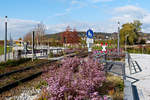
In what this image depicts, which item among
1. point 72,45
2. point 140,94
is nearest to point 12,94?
point 140,94

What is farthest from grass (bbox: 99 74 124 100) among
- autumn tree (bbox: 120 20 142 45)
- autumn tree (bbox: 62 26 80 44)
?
autumn tree (bbox: 120 20 142 45)

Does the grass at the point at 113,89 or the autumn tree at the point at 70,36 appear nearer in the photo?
the grass at the point at 113,89

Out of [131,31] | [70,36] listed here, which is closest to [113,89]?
[70,36]

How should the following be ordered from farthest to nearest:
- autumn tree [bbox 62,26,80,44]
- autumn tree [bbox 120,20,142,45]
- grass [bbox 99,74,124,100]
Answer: autumn tree [bbox 120,20,142,45]
autumn tree [bbox 62,26,80,44]
grass [bbox 99,74,124,100]

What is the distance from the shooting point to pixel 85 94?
3375mm

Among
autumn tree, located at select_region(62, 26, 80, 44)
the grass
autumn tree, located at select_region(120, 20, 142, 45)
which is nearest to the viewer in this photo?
the grass

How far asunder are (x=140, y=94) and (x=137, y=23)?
7483cm

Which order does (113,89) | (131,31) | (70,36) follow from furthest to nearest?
(131,31), (70,36), (113,89)

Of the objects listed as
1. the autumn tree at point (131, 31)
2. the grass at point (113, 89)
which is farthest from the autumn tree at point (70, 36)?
the grass at point (113, 89)

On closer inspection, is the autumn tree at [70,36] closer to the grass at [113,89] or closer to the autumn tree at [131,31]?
the autumn tree at [131,31]

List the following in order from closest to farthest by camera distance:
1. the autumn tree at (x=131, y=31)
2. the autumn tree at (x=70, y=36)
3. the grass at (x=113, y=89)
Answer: the grass at (x=113, y=89)
the autumn tree at (x=70, y=36)
the autumn tree at (x=131, y=31)

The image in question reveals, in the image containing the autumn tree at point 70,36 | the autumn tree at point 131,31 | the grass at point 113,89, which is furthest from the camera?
the autumn tree at point 131,31

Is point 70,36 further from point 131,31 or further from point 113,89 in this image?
point 113,89

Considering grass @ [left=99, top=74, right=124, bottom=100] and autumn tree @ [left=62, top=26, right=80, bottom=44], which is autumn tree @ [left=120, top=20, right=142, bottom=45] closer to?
autumn tree @ [left=62, top=26, right=80, bottom=44]
